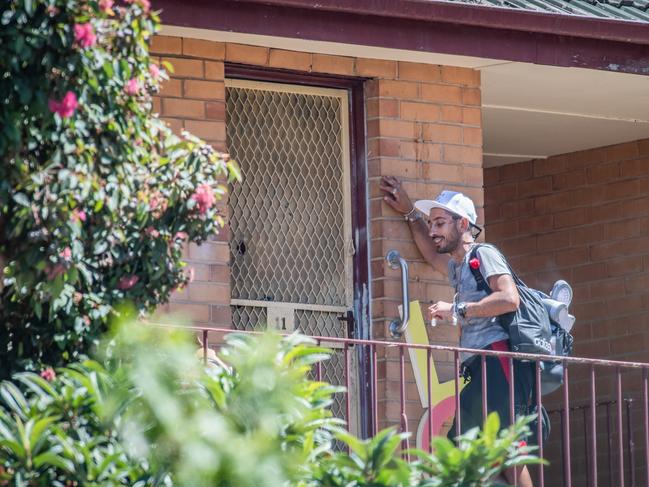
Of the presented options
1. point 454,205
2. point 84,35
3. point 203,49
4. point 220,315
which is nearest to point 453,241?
point 454,205

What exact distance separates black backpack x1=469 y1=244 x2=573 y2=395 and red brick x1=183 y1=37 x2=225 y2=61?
1.67 meters

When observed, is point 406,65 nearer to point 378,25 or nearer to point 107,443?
point 378,25

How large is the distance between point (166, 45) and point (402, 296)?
183 cm

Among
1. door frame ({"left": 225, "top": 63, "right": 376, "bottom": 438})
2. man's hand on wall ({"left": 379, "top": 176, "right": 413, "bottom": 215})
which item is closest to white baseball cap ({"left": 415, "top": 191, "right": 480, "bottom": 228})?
man's hand on wall ({"left": 379, "top": 176, "right": 413, "bottom": 215})

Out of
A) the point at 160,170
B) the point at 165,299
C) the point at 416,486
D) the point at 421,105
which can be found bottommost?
the point at 416,486

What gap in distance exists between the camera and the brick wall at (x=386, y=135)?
29.8 ft

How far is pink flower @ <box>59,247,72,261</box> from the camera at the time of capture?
20.2 feet

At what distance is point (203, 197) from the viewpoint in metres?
6.46

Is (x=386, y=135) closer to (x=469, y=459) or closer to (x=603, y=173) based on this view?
(x=603, y=173)

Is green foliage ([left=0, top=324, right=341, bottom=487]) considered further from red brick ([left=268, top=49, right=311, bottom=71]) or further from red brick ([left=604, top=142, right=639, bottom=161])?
red brick ([left=604, top=142, right=639, bottom=161])

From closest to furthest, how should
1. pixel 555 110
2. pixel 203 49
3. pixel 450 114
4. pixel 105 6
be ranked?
pixel 105 6 → pixel 203 49 → pixel 450 114 → pixel 555 110

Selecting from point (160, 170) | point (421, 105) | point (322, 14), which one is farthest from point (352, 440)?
point (421, 105)

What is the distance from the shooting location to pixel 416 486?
6027 mm

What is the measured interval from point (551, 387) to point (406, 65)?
6.73ft
